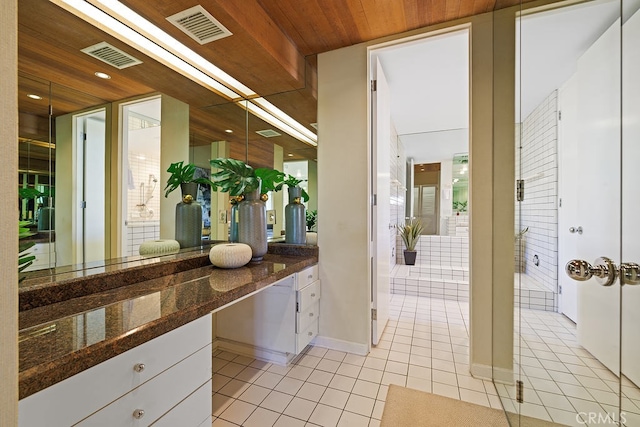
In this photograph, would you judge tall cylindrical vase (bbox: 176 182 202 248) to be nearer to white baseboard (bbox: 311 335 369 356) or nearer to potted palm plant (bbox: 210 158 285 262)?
potted palm plant (bbox: 210 158 285 262)

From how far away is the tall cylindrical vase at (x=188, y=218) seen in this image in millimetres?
1800

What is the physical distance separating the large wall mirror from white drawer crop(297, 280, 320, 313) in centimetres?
102

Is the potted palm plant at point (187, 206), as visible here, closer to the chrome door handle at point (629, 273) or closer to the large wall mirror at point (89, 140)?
the large wall mirror at point (89, 140)

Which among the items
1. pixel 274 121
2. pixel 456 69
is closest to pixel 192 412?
pixel 274 121

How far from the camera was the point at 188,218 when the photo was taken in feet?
6.11

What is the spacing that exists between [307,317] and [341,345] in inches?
17.0

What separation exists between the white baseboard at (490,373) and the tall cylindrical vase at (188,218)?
2.18 meters

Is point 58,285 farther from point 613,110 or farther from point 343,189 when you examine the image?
point 613,110

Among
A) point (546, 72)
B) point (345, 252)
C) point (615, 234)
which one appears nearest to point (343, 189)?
point (345, 252)

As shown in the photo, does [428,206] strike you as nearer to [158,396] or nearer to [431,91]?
[431,91]

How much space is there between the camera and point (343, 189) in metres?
2.18

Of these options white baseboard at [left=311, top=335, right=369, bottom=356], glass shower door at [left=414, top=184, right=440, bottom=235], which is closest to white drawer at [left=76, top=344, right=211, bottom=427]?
white baseboard at [left=311, top=335, right=369, bottom=356]

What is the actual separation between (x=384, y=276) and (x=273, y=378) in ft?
4.21

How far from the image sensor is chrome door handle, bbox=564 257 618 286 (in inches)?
37.8
